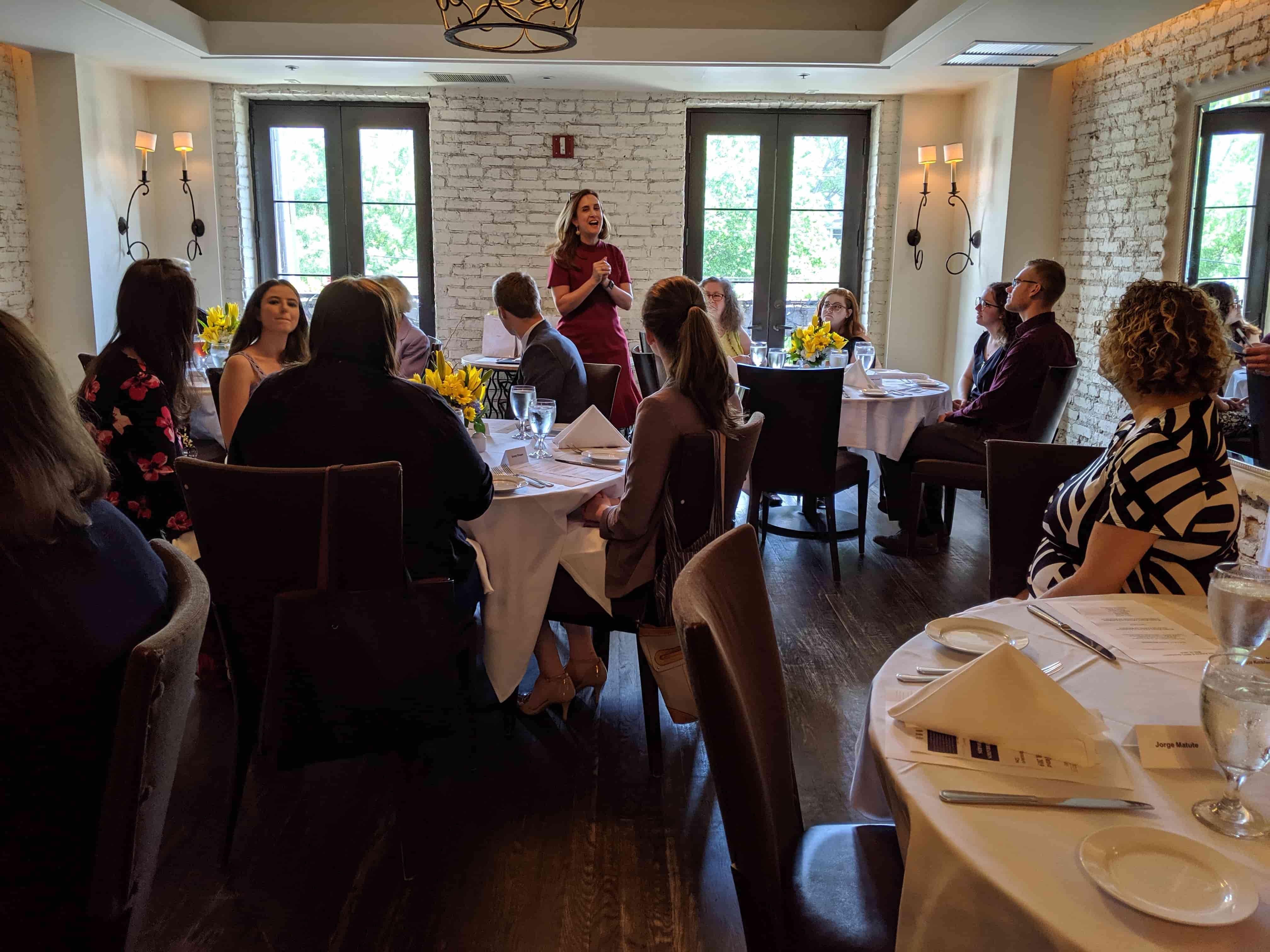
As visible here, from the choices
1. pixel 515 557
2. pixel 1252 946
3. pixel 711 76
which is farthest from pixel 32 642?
pixel 711 76

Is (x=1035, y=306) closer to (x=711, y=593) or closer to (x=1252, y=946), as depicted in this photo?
(x=711, y=593)

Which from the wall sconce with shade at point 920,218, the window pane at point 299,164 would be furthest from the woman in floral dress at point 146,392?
the wall sconce with shade at point 920,218

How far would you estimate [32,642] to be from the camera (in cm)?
114

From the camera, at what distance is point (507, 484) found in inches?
107

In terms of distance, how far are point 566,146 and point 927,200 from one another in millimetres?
2816

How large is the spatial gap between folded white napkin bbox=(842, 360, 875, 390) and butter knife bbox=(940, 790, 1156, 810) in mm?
4008

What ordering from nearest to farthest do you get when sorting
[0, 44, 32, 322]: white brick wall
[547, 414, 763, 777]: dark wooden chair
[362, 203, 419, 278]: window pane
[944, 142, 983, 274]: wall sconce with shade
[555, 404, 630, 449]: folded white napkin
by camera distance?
[547, 414, 763, 777]: dark wooden chair, [555, 404, 630, 449]: folded white napkin, [0, 44, 32, 322]: white brick wall, [944, 142, 983, 274]: wall sconce with shade, [362, 203, 419, 278]: window pane

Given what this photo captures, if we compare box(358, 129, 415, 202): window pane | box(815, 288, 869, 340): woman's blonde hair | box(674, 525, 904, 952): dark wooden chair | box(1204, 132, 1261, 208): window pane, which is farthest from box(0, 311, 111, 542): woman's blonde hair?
box(358, 129, 415, 202): window pane

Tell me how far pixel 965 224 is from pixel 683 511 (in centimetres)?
582

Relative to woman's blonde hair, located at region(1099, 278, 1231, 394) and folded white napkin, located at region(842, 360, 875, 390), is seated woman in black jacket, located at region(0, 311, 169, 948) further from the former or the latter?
folded white napkin, located at region(842, 360, 875, 390)

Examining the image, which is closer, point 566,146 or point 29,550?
point 29,550

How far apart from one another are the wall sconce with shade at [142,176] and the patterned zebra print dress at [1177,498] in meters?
7.06

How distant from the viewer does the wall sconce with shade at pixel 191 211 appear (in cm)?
738

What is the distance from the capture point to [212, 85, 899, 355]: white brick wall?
737cm
